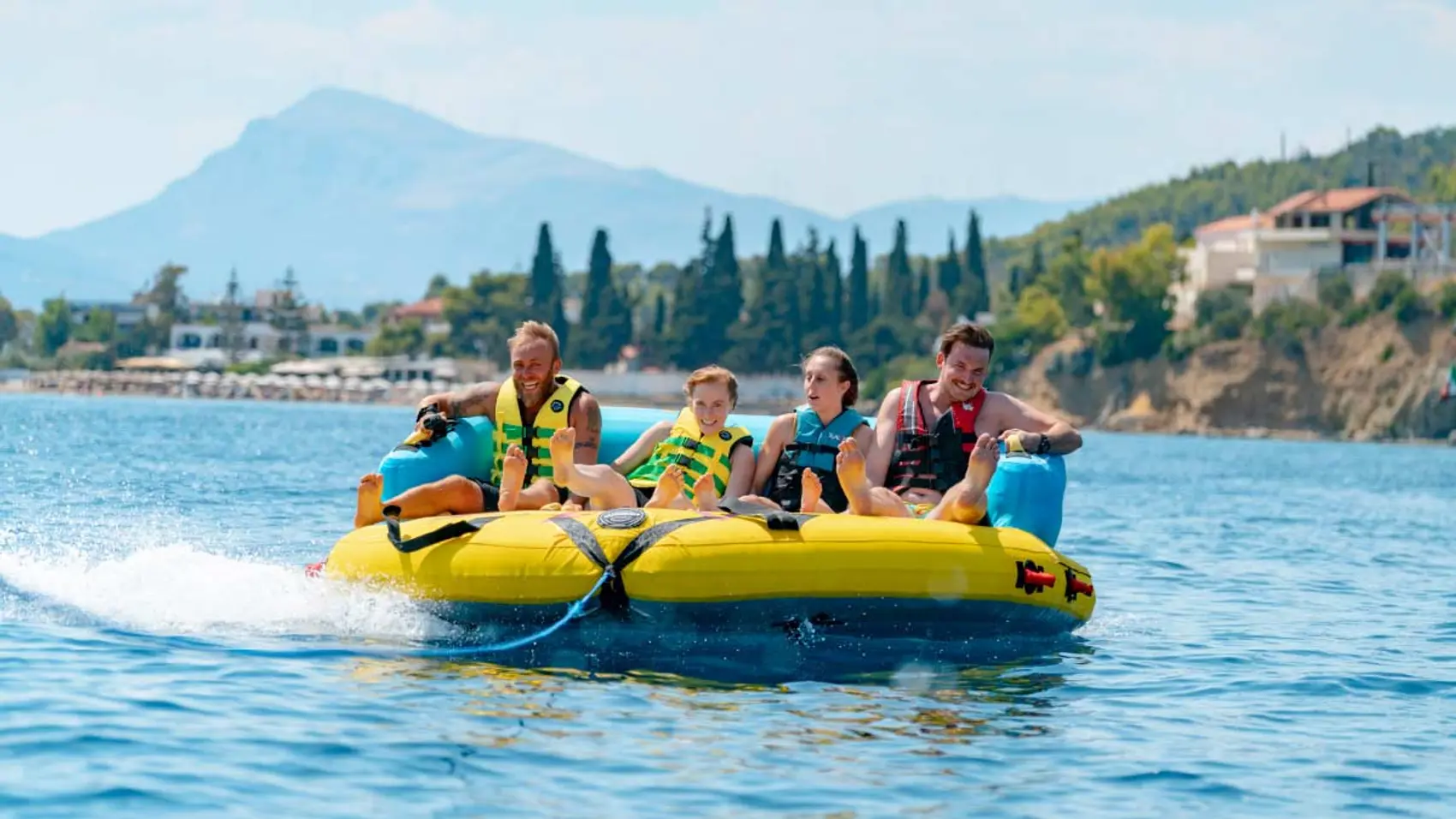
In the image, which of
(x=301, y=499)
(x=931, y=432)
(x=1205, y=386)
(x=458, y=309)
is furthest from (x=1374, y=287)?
(x=931, y=432)

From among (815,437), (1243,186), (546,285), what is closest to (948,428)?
(815,437)

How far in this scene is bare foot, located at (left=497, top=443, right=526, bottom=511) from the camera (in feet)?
32.9

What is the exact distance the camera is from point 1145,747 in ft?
27.0

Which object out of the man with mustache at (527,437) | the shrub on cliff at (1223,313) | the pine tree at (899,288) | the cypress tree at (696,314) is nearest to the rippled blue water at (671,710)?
the man with mustache at (527,437)

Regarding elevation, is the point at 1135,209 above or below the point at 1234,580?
above

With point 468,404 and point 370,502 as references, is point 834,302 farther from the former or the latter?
point 370,502

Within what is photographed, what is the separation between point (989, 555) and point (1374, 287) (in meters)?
88.6

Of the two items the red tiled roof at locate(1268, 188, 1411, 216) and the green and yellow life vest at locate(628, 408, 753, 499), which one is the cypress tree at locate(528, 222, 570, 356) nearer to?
the red tiled roof at locate(1268, 188, 1411, 216)

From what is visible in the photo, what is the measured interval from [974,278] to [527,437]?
107m

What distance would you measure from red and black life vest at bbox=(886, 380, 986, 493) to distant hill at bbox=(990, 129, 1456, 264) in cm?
15730

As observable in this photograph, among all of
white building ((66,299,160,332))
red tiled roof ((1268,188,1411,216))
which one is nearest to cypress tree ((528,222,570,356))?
red tiled roof ((1268,188,1411,216))

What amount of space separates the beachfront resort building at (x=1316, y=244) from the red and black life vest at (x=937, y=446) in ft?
298

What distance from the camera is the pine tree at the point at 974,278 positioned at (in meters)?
113

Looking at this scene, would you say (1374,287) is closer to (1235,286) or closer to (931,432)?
(1235,286)
